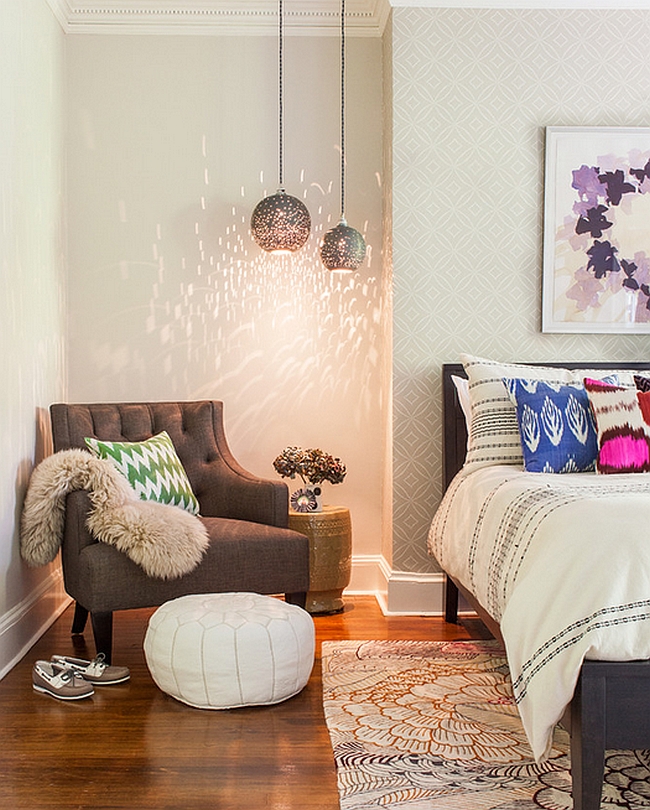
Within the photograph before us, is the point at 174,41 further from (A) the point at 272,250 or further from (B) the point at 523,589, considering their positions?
(B) the point at 523,589

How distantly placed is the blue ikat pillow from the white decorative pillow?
11 cm

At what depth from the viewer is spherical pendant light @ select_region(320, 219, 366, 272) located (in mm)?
3770

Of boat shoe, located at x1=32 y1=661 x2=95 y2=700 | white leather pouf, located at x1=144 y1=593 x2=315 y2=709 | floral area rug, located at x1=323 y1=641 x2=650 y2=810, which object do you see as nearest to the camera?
floral area rug, located at x1=323 y1=641 x2=650 y2=810

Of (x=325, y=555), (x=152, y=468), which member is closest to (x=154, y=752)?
(x=152, y=468)

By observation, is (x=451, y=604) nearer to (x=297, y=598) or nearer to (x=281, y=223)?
(x=297, y=598)

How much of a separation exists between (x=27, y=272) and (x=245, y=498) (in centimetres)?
121

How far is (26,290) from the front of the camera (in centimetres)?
336

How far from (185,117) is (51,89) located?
62 cm

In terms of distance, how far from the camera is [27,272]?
3377mm

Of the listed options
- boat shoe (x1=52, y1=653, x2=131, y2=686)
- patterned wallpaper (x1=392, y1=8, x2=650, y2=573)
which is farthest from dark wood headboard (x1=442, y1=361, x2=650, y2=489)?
boat shoe (x1=52, y1=653, x2=131, y2=686)

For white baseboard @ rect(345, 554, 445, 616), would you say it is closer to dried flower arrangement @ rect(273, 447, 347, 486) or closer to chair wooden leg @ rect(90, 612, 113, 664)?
dried flower arrangement @ rect(273, 447, 347, 486)

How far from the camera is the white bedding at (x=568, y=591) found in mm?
1813

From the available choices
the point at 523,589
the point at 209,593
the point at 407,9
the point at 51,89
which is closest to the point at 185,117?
the point at 51,89

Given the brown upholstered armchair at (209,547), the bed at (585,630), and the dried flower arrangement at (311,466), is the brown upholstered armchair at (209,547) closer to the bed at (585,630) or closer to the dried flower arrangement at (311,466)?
the dried flower arrangement at (311,466)
